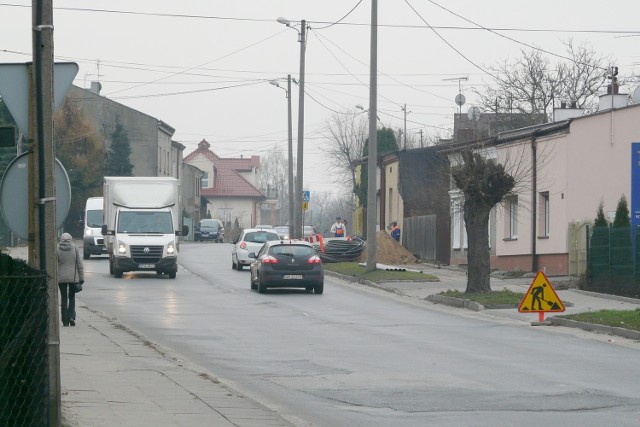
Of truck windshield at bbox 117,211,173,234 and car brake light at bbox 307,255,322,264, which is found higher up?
truck windshield at bbox 117,211,173,234

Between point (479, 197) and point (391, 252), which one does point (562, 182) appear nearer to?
point (479, 197)

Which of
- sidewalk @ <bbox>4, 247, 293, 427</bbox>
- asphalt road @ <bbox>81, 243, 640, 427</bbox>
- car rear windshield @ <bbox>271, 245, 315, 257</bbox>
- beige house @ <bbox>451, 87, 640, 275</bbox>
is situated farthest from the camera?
beige house @ <bbox>451, 87, 640, 275</bbox>

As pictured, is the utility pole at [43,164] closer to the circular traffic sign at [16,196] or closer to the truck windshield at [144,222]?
the circular traffic sign at [16,196]

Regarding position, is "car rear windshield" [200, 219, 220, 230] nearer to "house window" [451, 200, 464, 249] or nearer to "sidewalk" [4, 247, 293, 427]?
"house window" [451, 200, 464, 249]

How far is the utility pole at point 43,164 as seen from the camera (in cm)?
798

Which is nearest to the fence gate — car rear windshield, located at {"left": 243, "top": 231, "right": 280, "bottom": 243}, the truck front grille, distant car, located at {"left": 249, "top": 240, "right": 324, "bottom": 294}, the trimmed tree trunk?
car rear windshield, located at {"left": 243, "top": 231, "right": 280, "bottom": 243}

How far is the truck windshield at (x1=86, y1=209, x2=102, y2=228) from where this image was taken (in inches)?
1930

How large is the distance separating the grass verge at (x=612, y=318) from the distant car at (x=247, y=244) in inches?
795

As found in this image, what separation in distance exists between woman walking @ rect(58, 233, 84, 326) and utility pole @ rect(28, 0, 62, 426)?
12.4 meters

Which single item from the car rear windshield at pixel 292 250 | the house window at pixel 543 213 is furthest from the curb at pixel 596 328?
the house window at pixel 543 213

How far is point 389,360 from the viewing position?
633 inches

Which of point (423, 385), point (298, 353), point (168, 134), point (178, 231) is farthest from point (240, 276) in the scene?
point (168, 134)

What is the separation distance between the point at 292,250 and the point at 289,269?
0.57 metres

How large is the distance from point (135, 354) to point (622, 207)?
58.3 feet
